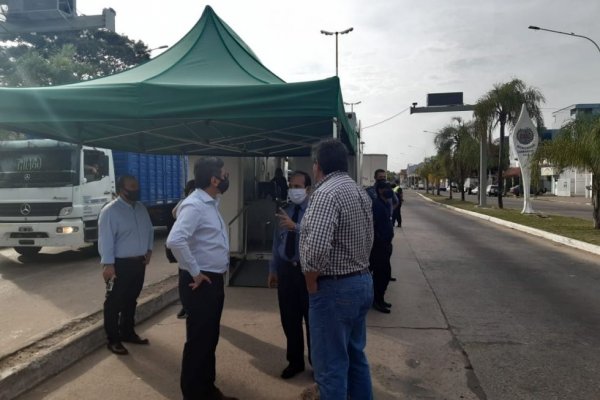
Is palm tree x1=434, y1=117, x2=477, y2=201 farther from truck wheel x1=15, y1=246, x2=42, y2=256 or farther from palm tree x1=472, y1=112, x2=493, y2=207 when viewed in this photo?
truck wheel x1=15, y1=246, x2=42, y2=256

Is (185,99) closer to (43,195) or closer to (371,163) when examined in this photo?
(43,195)

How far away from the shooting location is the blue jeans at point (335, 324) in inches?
115

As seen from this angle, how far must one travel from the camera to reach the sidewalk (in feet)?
13.3

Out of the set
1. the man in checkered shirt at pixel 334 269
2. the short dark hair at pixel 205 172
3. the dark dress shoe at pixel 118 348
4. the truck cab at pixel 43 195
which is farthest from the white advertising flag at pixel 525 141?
the man in checkered shirt at pixel 334 269

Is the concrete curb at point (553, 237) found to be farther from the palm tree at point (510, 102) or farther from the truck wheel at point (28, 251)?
the truck wheel at point (28, 251)

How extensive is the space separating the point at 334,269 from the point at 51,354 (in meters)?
2.96

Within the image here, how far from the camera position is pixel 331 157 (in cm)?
305

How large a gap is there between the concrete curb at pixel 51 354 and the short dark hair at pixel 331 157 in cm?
297

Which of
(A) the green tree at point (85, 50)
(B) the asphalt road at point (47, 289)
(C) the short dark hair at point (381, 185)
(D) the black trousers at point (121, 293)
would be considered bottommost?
(B) the asphalt road at point (47, 289)

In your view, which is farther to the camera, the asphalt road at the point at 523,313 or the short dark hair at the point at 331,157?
the asphalt road at the point at 523,313

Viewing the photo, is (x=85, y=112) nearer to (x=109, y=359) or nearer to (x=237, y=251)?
(x=109, y=359)

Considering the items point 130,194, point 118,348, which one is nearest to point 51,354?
point 118,348

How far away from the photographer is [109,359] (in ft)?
15.6

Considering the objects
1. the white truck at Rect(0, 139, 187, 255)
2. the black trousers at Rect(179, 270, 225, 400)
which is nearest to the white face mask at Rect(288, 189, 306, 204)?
the black trousers at Rect(179, 270, 225, 400)
